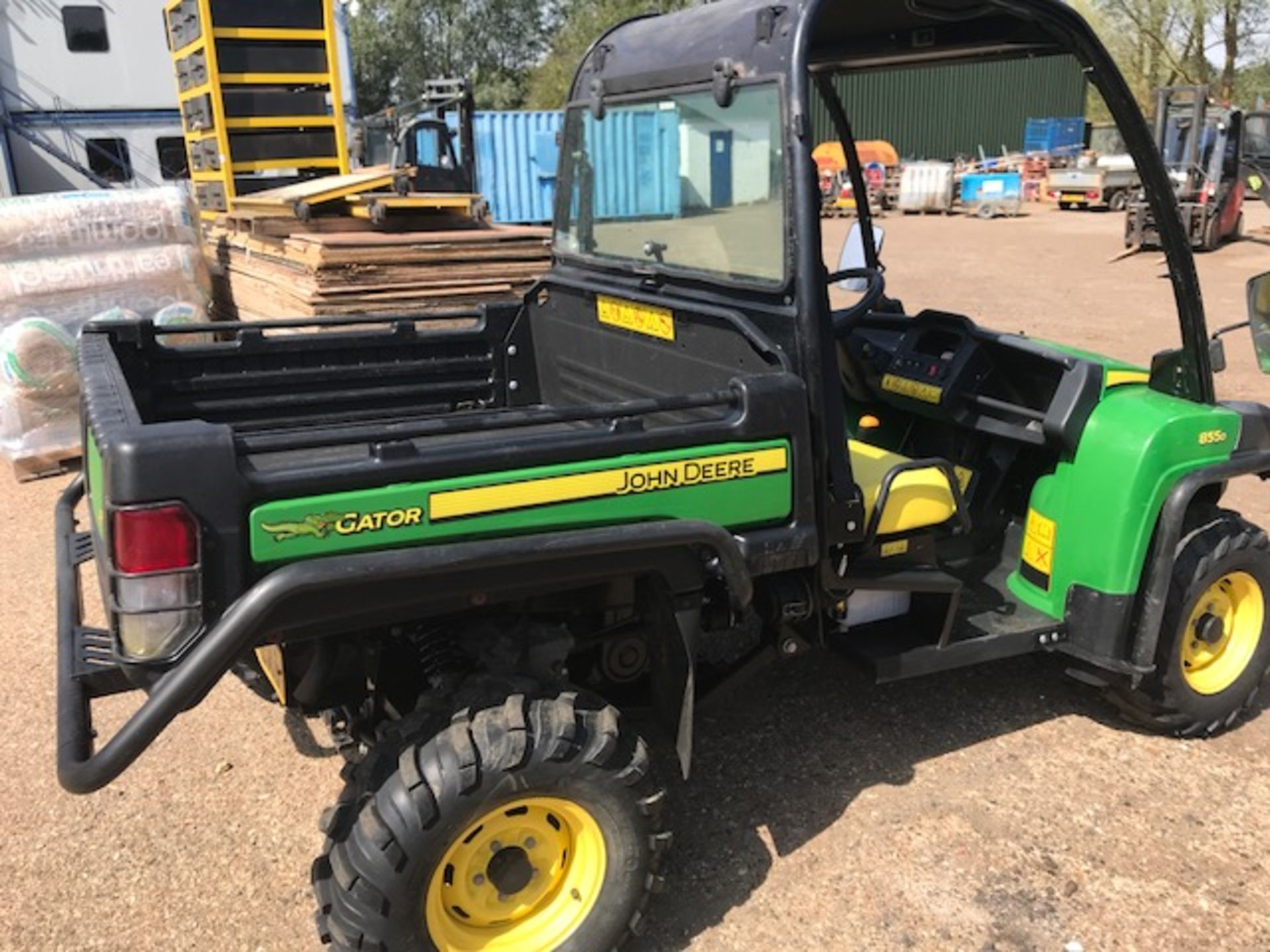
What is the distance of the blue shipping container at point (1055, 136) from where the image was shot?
3192cm

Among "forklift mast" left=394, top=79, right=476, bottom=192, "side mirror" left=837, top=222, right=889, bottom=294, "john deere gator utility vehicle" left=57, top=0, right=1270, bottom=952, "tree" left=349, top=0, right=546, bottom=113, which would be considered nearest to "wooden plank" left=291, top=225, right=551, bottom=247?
"side mirror" left=837, top=222, right=889, bottom=294

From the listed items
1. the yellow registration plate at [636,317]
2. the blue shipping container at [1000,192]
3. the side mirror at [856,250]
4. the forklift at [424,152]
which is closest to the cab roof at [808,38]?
the yellow registration plate at [636,317]

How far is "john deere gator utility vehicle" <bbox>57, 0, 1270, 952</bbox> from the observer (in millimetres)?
2252

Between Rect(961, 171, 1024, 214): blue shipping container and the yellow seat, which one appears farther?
Rect(961, 171, 1024, 214): blue shipping container

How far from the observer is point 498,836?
2533 millimetres

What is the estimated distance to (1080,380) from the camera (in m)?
3.30

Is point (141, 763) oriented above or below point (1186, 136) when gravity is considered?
below

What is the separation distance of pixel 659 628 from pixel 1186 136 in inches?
696

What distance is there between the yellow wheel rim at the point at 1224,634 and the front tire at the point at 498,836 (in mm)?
1958

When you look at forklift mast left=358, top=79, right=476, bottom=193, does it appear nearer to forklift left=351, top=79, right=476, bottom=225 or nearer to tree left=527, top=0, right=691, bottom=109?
forklift left=351, top=79, right=476, bottom=225

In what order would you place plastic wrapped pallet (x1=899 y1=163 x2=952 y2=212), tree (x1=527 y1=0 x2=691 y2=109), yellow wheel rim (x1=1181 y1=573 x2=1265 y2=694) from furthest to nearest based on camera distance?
tree (x1=527 y1=0 x2=691 y2=109) < plastic wrapped pallet (x1=899 y1=163 x2=952 y2=212) < yellow wheel rim (x1=1181 y1=573 x2=1265 y2=694)

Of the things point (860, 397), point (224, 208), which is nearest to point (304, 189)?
point (224, 208)

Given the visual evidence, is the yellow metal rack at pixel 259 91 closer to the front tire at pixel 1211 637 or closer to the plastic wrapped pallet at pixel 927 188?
the front tire at pixel 1211 637

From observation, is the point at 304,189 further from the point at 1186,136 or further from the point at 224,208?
the point at 1186,136
